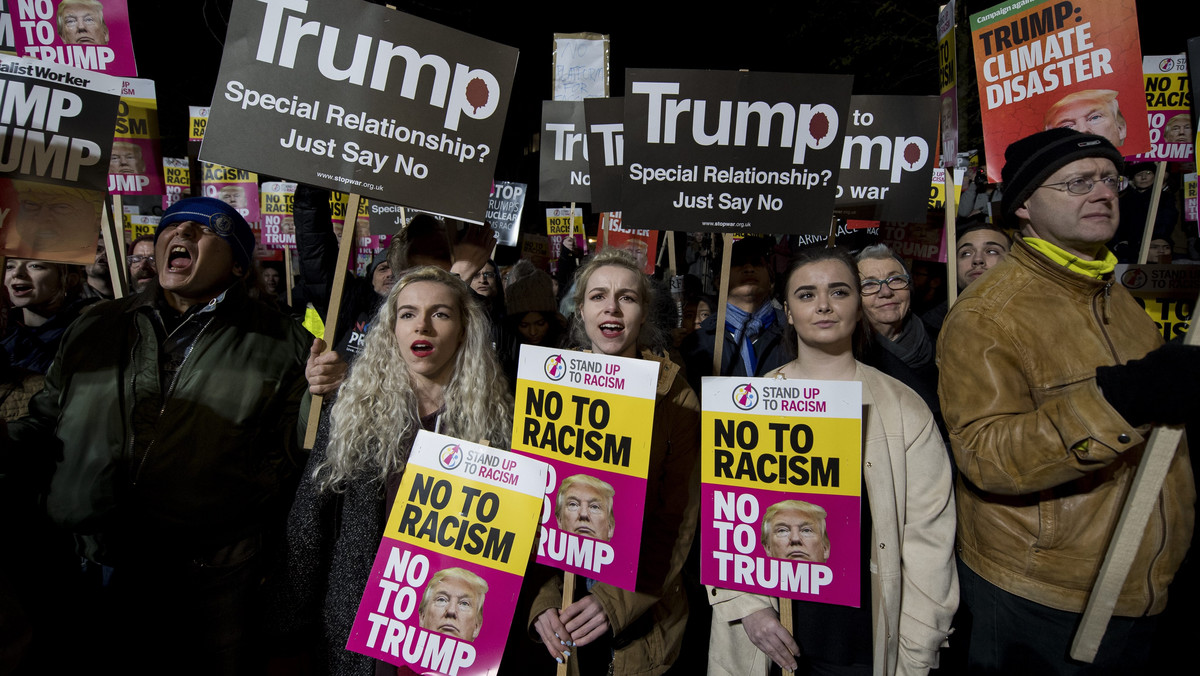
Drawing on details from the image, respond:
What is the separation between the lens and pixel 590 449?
7.07 feet

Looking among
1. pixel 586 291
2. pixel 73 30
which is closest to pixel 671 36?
pixel 73 30

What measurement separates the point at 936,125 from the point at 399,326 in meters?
3.29

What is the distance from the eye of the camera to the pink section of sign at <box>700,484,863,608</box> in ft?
6.83

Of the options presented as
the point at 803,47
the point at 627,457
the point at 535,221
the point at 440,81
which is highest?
the point at 803,47

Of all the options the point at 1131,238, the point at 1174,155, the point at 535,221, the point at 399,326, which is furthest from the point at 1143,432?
the point at 535,221

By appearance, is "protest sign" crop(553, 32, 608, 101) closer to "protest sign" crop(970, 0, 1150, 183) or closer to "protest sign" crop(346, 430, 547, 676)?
"protest sign" crop(970, 0, 1150, 183)

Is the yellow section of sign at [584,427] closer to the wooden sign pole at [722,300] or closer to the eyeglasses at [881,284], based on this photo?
the wooden sign pole at [722,300]

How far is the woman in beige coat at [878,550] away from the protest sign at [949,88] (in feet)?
7.10

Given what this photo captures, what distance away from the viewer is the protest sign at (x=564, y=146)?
15.9ft

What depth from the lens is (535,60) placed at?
62.6ft

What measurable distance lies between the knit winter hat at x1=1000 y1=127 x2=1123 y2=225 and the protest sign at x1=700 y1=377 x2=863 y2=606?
0.85 m

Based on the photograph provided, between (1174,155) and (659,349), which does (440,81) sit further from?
(1174,155)

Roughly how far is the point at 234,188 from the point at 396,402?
6689 mm

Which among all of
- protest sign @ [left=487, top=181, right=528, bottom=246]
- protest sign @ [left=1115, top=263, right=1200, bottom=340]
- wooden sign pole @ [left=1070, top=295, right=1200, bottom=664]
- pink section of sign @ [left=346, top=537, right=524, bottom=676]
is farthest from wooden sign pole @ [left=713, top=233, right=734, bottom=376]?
protest sign @ [left=487, top=181, right=528, bottom=246]
